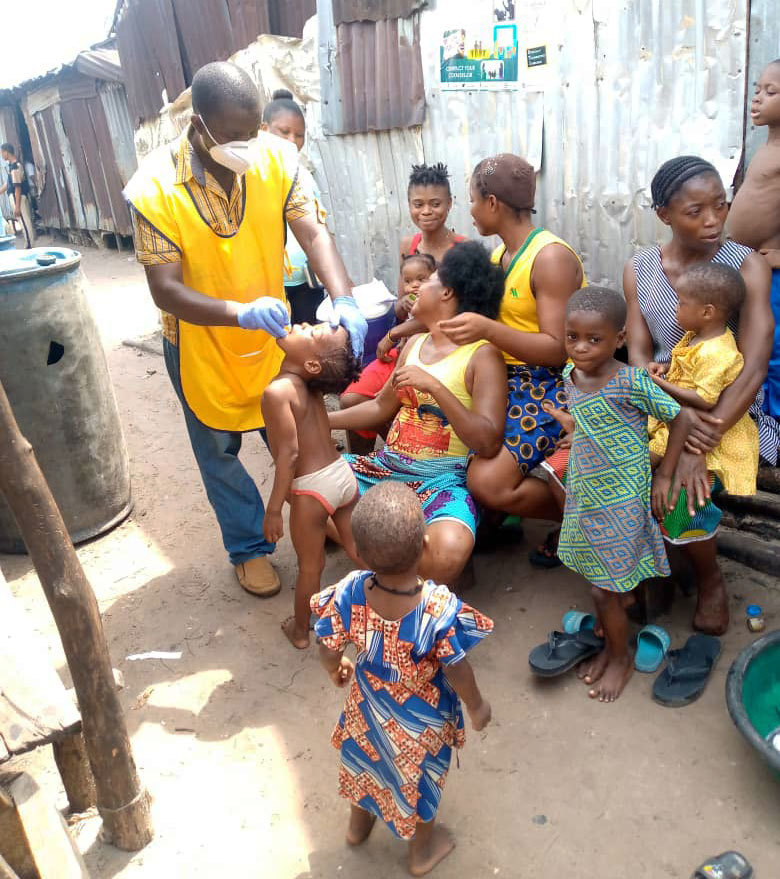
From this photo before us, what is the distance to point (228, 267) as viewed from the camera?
3018 millimetres

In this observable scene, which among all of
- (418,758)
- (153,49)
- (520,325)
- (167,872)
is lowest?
(167,872)

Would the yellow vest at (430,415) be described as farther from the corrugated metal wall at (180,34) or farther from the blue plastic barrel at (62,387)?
the corrugated metal wall at (180,34)

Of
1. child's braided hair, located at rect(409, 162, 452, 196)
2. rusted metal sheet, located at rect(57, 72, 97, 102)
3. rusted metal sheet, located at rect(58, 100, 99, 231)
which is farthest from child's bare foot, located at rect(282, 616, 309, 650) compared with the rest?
rusted metal sheet, located at rect(58, 100, 99, 231)

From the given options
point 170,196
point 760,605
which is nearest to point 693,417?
point 760,605

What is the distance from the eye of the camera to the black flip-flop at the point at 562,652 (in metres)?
2.58

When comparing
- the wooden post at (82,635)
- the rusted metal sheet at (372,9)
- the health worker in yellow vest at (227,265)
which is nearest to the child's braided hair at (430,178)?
the health worker in yellow vest at (227,265)

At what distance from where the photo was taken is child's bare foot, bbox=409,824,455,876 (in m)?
2.02

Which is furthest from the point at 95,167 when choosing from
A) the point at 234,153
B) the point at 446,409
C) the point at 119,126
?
the point at 446,409

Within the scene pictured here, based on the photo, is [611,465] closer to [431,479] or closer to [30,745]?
[431,479]

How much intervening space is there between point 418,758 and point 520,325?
180cm

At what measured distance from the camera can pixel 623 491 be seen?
2.40 m

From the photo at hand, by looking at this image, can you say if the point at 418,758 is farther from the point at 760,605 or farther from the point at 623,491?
the point at 760,605

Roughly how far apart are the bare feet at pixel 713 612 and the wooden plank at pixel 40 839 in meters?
2.08

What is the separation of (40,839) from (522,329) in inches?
91.7
